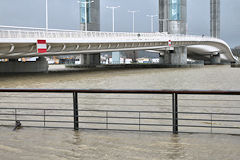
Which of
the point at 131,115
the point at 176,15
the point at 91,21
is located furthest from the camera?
the point at 176,15

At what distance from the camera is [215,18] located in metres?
107

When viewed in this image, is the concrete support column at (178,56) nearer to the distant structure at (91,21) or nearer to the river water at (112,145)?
the distant structure at (91,21)

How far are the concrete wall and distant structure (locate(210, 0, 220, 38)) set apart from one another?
7418cm

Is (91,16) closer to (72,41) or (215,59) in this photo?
(215,59)

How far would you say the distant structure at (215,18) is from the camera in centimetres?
10638

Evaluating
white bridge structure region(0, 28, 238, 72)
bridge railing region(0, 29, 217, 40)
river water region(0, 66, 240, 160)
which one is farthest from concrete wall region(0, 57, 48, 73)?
river water region(0, 66, 240, 160)

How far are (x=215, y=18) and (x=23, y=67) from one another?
7915cm

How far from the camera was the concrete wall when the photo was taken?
40938 millimetres

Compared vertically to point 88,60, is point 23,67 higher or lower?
lower

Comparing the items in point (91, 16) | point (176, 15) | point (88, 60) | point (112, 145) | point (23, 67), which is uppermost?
point (176, 15)

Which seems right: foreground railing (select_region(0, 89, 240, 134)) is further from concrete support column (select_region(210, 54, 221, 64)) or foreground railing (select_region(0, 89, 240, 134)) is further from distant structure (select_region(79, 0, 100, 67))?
concrete support column (select_region(210, 54, 221, 64))

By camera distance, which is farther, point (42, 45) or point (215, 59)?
point (215, 59)

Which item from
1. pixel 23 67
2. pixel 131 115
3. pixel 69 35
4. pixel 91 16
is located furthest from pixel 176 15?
pixel 131 115

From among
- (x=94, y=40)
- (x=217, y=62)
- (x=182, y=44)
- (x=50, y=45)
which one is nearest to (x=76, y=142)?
(x=50, y=45)
